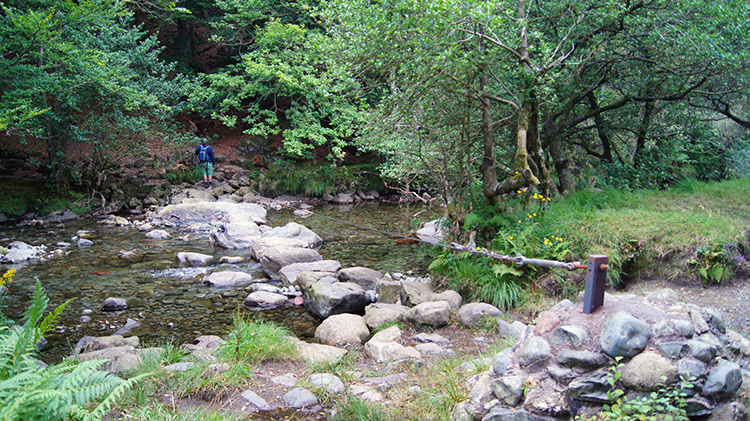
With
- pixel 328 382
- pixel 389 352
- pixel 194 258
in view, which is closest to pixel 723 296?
pixel 389 352

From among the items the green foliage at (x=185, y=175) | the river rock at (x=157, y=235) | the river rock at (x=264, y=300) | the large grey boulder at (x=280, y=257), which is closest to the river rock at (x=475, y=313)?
the river rock at (x=264, y=300)

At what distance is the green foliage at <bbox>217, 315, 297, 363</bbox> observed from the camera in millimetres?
4832

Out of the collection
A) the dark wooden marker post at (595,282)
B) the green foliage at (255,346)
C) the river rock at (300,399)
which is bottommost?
the river rock at (300,399)

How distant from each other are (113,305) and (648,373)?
7.42 meters

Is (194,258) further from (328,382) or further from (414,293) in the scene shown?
(328,382)

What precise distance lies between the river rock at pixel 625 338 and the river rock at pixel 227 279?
7.06 metres

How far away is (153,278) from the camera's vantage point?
884 centimetres

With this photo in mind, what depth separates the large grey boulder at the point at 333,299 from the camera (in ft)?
23.0

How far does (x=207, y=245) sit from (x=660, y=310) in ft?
34.9

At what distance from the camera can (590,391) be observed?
290 cm

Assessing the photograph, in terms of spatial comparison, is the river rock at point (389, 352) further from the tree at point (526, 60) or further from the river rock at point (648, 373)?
the tree at point (526, 60)

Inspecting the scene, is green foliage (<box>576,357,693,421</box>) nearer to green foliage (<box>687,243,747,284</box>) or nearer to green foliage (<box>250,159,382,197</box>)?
green foliage (<box>687,243,747,284</box>)

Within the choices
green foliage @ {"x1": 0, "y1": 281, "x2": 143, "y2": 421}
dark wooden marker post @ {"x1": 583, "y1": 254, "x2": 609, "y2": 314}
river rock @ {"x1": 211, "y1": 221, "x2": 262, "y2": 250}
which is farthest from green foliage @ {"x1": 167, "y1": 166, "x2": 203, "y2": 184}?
dark wooden marker post @ {"x1": 583, "y1": 254, "x2": 609, "y2": 314}

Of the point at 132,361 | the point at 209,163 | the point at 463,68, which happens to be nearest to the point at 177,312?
the point at 132,361
